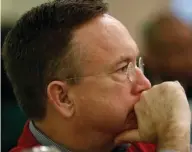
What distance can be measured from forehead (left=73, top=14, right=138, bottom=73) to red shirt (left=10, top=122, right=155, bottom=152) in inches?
11.3

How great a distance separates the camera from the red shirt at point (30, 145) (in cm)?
138

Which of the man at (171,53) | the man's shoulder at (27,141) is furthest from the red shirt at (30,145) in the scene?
the man at (171,53)

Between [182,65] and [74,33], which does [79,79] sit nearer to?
Answer: [74,33]

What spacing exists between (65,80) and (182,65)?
3.93ft

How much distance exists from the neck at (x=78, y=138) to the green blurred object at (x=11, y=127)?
2.67 feet

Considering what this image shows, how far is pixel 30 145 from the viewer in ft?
4.53

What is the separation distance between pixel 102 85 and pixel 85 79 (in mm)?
51

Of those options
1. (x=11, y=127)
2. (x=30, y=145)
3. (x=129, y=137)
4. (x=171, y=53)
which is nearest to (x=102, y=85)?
(x=129, y=137)

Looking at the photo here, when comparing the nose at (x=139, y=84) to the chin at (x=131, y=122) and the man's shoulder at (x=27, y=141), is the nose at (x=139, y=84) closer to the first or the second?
the chin at (x=131, y=122)

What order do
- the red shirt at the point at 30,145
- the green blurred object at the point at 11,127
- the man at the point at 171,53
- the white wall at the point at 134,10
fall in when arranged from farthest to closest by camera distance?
1. the white wall at the point at 134,10
2. the man at the point at 171,53
3. the green blurred object at the point at 11,127
4. the red shirt at the point at 30,145

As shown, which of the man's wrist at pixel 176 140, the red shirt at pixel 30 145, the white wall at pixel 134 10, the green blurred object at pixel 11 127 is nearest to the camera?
the man's wrist at pixel 176 140

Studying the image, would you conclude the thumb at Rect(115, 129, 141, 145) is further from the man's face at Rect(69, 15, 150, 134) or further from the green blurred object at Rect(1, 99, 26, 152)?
the green blurred object at Rect(1, 99, 26, 152)

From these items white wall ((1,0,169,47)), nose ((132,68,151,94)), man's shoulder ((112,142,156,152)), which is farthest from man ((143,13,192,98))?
white wall ((1,0,169,47))

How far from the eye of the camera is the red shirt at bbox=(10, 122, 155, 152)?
4.52 ft
